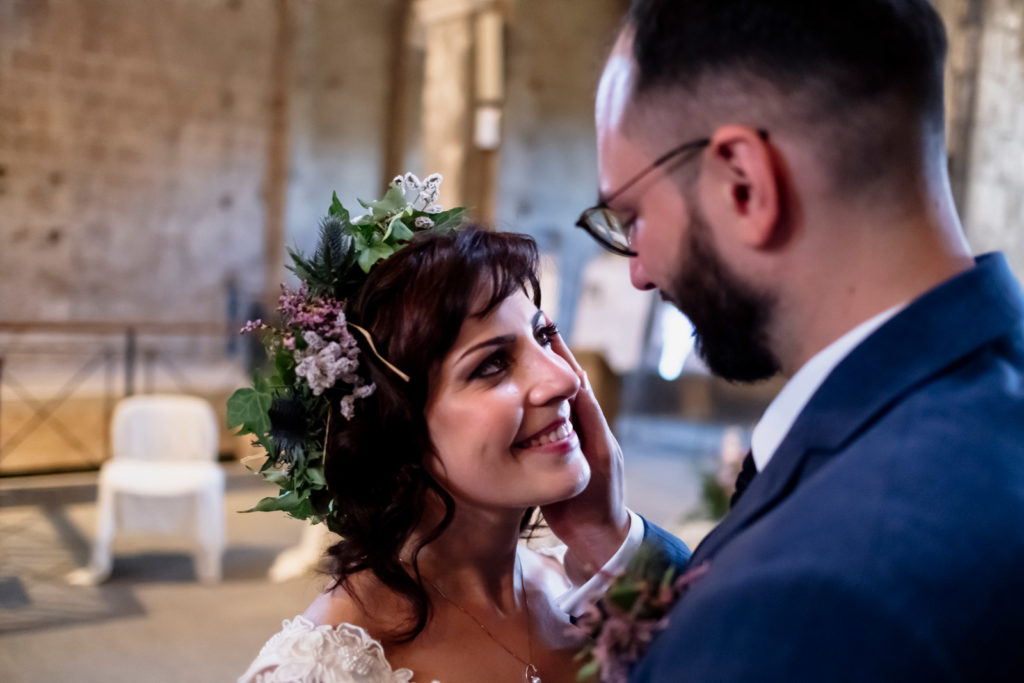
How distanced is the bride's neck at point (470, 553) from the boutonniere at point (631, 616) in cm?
82

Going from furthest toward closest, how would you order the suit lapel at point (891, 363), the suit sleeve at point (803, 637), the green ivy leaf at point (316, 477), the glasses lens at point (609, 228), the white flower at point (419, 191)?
1. the white flower at point (419, 191)
2. the green ivy leaf at point (316, 477)
3. the glasses lens at point (609, 228)
4. the suit lapel at point (891, 363)
5. the suit sleeve at point (803, 637)

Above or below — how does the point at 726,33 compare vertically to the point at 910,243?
above

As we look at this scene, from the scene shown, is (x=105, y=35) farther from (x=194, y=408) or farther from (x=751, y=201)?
(x=751, y=201)

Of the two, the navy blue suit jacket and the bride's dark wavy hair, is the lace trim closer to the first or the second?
the bride's dark wavy hair

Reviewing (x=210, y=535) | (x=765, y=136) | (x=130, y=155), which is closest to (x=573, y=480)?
(x=765, y=136)

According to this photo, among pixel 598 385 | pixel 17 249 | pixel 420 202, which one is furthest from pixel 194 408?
pixel 17 249

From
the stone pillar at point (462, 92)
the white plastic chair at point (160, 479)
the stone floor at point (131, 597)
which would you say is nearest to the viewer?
the stone floor at point (131, 597)

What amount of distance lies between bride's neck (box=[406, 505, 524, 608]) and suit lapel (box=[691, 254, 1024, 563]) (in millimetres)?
930

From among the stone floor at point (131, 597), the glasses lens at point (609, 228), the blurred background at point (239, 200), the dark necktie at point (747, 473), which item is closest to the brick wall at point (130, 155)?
the blurred background at point (239, 200)

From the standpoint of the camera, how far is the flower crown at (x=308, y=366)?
1.73 metres

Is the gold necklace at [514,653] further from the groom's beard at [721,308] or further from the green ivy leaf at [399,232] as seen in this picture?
the groom's beard at [721,308]

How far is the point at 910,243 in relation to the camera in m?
0.96

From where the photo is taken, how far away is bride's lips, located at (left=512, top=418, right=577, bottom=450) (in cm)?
171

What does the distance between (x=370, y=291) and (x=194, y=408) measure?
4.62 m
